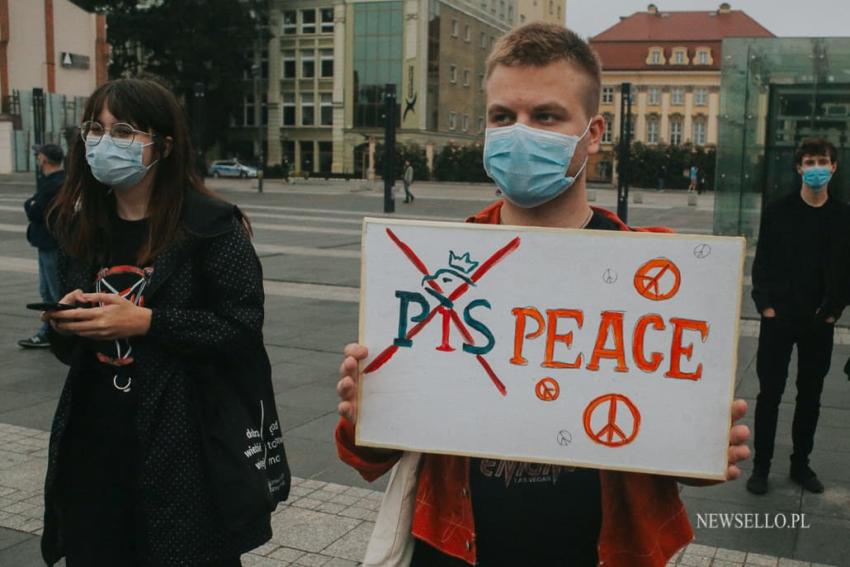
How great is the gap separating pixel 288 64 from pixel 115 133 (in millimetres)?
77790

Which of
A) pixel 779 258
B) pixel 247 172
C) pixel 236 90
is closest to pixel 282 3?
pixel 236 90

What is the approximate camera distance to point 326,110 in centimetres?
7569

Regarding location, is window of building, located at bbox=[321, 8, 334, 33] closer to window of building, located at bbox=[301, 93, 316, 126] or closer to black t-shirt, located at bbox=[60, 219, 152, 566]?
window of building, located at bbox=[301, 93, 316, 126]

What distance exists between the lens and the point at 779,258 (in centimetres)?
509

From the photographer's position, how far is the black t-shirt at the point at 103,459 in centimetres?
252

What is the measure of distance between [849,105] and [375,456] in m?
15.6

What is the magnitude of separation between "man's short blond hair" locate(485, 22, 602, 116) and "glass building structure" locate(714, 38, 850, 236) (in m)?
14.6

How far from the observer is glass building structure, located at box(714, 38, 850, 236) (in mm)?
15500

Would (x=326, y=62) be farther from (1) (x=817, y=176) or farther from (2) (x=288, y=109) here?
(1) (x=817, y=176)

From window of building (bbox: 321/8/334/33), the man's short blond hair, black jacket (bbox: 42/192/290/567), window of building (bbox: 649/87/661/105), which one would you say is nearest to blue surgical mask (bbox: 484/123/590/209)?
the man's short blond hair

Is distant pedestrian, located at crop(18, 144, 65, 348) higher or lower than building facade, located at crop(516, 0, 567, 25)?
lower

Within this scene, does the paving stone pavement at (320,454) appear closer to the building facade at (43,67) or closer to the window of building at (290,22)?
the building facade at (43,67)

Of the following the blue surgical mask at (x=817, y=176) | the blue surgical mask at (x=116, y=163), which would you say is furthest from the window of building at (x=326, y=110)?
the blue surgical mask at (x=116, y=163)

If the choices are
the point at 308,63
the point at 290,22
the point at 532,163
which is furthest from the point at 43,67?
the point at 532,163
